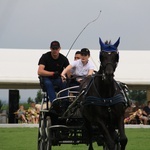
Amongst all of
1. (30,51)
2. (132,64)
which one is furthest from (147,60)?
(30,51)

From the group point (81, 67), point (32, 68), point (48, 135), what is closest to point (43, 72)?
point (81, 67)

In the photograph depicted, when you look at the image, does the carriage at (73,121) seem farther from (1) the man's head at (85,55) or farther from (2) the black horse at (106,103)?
(1) the man's head at (85,55)

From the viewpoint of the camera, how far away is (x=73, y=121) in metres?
10.9

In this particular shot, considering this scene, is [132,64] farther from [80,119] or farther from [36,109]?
[80,119]

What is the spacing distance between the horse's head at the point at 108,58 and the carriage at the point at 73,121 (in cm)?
46

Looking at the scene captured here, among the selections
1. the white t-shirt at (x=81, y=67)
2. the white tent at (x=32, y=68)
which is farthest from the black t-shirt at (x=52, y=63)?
the white tent at (x=32, y=68)

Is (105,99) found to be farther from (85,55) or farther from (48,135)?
(48,135)

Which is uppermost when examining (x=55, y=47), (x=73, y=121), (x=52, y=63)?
(x=55, y=47)

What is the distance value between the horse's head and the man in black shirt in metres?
1.59

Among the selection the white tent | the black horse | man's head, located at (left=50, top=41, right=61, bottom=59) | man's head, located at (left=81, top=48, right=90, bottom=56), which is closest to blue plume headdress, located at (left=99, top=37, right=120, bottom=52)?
the black horse

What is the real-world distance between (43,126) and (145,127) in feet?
50.8

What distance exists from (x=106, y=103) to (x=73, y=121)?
1.47 metres

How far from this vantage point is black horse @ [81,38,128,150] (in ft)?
31.1

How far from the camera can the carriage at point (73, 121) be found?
32.4ft
